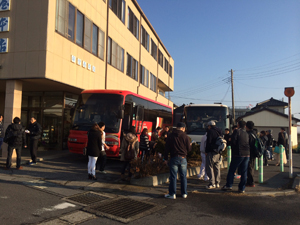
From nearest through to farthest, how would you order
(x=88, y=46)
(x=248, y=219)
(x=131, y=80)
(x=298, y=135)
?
(x=248, y=219)
(x=88, y=46)
(x=131, y=80)
(x=298, y=135)

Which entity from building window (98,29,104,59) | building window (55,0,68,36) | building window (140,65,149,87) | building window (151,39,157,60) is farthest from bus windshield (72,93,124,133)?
building window (151,39,157,60)

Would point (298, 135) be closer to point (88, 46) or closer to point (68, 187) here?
point (88, 46)

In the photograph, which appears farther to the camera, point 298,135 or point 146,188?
point 298,135

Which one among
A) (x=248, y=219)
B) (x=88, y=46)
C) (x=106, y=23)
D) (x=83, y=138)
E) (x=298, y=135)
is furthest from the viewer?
(x=298, y=135)

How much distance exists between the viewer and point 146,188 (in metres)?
7.34

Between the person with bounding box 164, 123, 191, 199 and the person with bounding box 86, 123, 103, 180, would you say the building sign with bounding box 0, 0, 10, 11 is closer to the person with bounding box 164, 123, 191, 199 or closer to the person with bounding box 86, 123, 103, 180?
the person with bounding box 86, 123, 103, 180

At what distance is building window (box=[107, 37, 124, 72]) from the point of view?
62.0 feet

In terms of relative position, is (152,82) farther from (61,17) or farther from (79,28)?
(61,17)

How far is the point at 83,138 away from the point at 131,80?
13.5 metres

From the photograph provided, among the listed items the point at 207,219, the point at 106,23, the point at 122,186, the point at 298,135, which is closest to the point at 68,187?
the point at 122,186

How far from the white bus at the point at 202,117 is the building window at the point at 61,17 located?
7690 millimetres

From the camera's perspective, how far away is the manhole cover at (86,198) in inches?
231

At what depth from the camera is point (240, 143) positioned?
22.9ft

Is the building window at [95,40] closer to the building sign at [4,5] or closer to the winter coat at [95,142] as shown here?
the building sign at [4,5]
